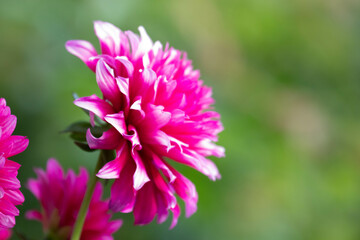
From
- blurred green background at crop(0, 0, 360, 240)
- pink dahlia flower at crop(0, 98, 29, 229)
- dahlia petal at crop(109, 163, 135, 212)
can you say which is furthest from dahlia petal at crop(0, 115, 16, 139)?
blurred green background at crop(0, 0, 360, 240)

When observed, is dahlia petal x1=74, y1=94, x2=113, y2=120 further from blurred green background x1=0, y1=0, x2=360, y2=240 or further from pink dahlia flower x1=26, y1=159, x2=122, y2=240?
blurred green background x1=0, y1=0, x2=360, y2=240

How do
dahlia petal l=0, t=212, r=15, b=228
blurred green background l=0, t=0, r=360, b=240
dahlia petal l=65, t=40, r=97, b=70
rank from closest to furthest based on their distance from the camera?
dahlia petal l=0, t=212, r=15, b=228 → dahlia petal l=65, t=40, r=97, b=70 → blurred green background l=0, t=0, r=360, b=240

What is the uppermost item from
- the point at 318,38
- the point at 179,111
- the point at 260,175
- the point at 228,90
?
the point at 318,38

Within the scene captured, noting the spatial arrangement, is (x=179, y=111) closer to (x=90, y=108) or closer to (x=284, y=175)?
(x=90, y=108)

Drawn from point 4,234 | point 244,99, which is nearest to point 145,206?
point 4,234

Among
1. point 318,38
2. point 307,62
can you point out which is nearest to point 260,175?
point 307,62

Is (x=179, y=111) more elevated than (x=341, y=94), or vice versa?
(x=341, y=94)

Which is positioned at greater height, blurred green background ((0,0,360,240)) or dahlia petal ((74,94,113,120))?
blurred green background ((0,0,360,240))
